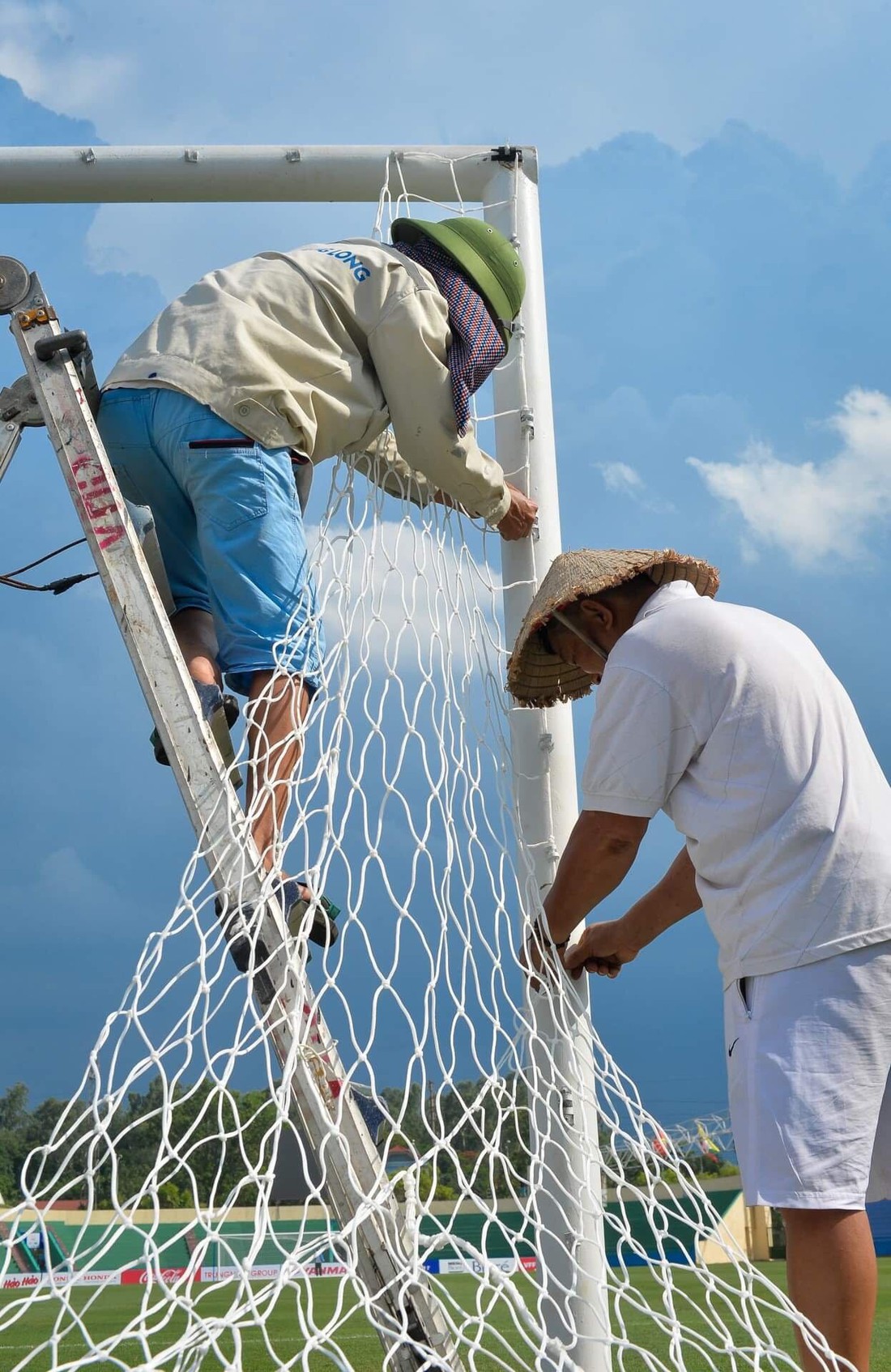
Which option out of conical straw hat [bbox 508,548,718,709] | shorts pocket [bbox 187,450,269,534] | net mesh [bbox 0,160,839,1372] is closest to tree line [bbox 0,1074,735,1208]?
net mesh [bbox 0,160,839,1372]

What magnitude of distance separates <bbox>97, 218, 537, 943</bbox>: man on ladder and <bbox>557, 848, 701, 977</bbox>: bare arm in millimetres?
492

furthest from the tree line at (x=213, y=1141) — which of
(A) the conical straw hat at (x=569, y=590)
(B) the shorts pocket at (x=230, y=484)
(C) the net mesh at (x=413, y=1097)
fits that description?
(B) the shorts pocket at (x=230, y=484)

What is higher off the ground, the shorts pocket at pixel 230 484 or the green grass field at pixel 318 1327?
the shorts pocket at pixel 230 484

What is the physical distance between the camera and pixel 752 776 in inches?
65.6

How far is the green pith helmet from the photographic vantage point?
2529 mm

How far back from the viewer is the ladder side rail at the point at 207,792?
63.3 inches

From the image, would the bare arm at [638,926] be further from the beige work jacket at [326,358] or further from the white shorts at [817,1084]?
the beige work jacket at [326,358]

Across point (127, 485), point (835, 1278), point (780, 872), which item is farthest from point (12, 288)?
point (835, 1278)

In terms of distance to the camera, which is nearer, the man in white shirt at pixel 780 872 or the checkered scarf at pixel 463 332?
the man in white shirt at pixel 780 872

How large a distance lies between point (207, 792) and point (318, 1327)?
0.77 m

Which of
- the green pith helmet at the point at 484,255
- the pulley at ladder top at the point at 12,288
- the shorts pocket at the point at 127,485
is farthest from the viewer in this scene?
the green pith helmet at the point at 484,255

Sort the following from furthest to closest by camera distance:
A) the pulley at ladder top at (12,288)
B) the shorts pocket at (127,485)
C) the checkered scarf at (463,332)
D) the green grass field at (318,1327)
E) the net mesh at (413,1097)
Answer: the green grass field at (318,1327) < the checkered scarf at (463,332) < the shorts pocket at (127,485) < the pulley at ladder top at (12,288) < the net mesh at (413,1097)

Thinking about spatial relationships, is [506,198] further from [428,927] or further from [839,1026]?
[839,1026]

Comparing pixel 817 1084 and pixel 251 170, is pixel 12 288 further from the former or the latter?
pixel 817 1084
